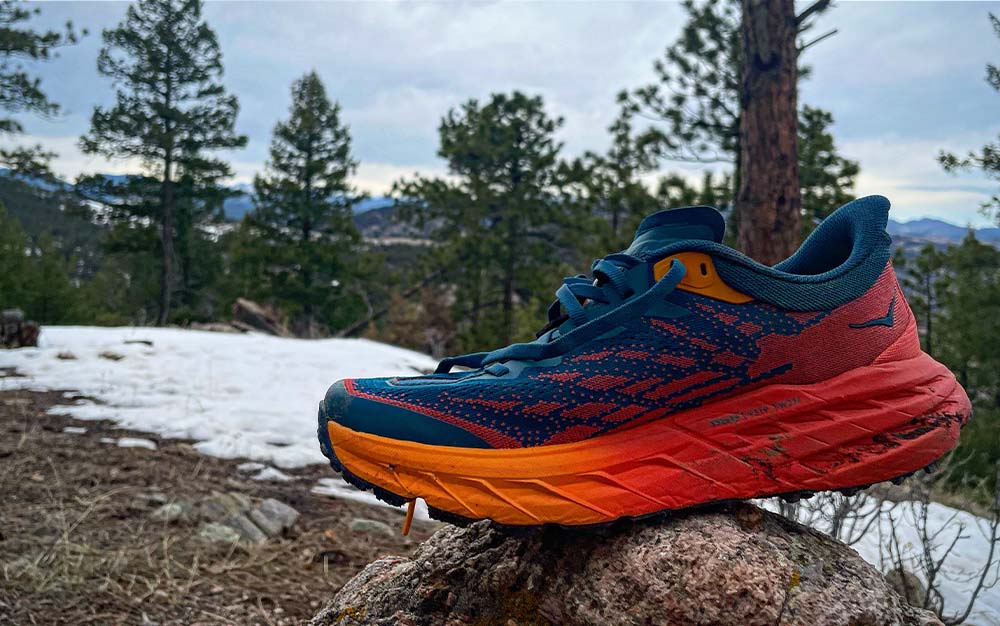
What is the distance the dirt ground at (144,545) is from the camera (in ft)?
7.47

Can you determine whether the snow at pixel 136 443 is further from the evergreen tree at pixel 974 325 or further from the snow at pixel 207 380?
the evergreen tree at pixel 974 325

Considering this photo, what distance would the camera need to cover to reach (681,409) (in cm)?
142

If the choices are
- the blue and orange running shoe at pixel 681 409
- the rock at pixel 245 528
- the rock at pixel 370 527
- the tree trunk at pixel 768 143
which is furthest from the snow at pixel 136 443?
the tree trunk at pixel 768 143

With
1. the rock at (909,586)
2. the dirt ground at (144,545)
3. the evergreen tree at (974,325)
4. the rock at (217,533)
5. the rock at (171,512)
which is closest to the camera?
the dirt ground at (144,545)

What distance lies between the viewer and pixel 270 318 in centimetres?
1795

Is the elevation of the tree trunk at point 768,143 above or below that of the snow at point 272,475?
above

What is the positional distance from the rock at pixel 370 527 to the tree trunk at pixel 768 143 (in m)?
2.66

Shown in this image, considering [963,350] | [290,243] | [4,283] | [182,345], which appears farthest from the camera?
[290,243]

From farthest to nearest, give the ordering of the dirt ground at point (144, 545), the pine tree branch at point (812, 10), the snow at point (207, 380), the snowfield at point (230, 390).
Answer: the snow at point (207, 380), the pine tree branch at point (812, 10), the snowfield at point (230, 390), the dirt ground at point (144, 545)

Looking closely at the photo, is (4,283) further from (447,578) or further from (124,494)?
(447,578)

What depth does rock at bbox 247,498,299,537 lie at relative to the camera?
3308mm

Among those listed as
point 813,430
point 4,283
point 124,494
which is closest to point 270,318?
point 4,283

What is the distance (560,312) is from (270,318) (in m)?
17.5

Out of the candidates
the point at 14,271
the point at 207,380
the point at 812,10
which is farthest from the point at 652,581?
the point at 14,271
